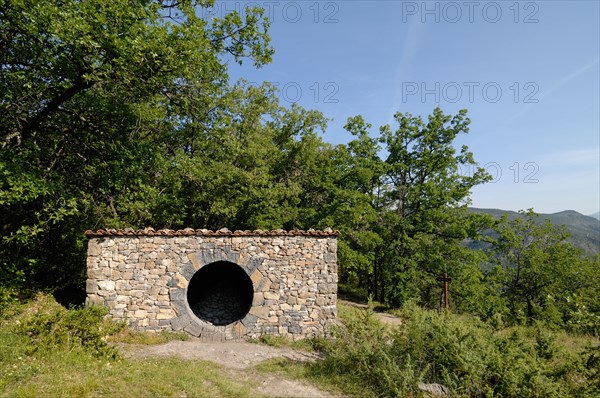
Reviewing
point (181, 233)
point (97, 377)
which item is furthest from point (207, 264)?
point (97, 377)

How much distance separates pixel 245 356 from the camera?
7.78 metres

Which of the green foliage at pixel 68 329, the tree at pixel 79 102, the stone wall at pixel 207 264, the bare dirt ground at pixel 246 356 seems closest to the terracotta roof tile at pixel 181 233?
the stone wall at pixel 207 264

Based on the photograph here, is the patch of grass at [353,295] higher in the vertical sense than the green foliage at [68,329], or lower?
→ lower

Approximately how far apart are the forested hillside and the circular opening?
2932 millimetres

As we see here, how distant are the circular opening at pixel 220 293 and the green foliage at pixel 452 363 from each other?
463cm

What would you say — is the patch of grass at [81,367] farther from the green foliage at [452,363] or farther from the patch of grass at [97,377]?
the green foliage at [452,363]

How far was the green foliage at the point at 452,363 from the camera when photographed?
5.41 m

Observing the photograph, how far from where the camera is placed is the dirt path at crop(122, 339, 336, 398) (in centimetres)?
611

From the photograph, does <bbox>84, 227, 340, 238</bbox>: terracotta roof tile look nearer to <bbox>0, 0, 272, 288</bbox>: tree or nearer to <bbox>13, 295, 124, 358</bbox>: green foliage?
<bbox>0, 0, 272, 288</bbox>: tree

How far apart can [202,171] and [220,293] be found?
188 inches

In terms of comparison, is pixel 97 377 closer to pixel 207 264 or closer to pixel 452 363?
pixel 207 264

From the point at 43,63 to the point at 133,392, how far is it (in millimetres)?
8374

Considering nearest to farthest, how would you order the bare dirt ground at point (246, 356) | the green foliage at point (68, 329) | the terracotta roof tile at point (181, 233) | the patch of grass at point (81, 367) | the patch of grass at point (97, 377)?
1. the patch of grass at point (97, 377)
2. the patch of grass at point (81, 367)
3. the bare dirt ground at point (246, 356)
4. the green foliage at point (68, 329)
5. the terracotta roof tile at point (181, 233)

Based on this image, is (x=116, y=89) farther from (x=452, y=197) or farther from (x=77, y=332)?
(x=452, y=197)
